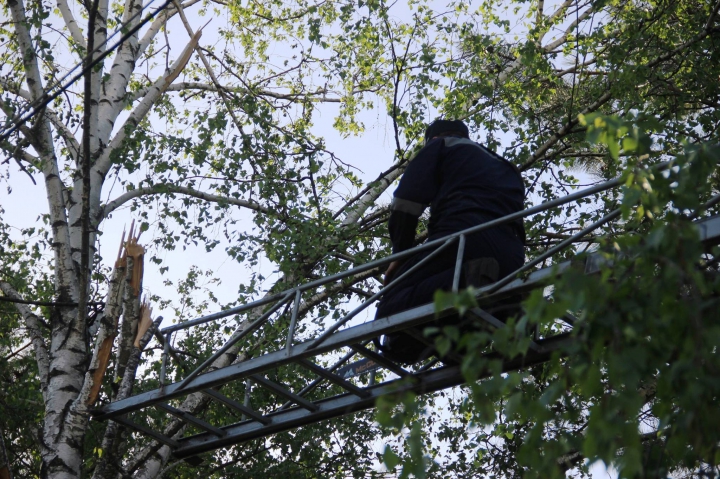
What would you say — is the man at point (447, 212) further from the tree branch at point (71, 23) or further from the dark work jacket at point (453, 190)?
the tree branch at point (71, 23)

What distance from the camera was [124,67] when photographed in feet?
35.9

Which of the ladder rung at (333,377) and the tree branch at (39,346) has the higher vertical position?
the tree branch at (39,346)

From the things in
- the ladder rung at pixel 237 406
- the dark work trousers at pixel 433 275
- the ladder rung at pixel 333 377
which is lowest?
the ladder rung at pixel 333 377

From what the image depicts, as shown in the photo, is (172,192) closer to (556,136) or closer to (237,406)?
(556,136)

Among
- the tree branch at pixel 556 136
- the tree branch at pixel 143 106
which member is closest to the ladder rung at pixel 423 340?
the tree branch at pixel 556 136

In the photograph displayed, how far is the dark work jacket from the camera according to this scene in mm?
5484

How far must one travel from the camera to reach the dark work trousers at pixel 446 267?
5227mm

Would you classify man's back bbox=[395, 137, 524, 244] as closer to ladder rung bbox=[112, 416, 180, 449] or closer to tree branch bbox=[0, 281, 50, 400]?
ladder rung bbox=[112, 416, 180, 449]

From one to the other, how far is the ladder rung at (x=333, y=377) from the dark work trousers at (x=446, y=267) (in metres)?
0.50

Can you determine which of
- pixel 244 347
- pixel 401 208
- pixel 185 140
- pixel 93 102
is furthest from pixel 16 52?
pixel 401 208

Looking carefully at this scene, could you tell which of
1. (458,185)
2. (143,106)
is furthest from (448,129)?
(143,106)

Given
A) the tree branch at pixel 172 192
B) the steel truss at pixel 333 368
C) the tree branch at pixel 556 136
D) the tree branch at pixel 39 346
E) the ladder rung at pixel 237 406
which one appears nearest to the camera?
the steel truss at pixel 333 368

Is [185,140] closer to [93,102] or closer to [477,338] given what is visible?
[93,102]

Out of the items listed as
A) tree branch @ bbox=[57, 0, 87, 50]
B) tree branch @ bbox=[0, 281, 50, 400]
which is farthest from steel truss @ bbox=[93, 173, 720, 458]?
tree branch @ bbox=[57, 0, 87, 50]
